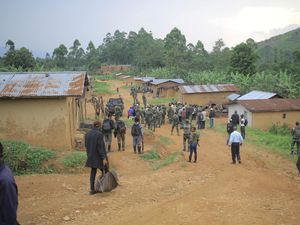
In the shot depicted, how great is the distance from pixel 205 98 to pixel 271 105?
11653 millimetres

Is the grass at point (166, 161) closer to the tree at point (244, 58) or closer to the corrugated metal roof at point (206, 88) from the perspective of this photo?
the corrugated metal roof at point (206, 88)

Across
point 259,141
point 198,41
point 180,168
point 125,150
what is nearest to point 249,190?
point 180,168

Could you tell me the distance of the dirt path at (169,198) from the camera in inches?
292

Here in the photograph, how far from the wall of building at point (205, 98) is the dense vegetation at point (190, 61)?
2.90 meters

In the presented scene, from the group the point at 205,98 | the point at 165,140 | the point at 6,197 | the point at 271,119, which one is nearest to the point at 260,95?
the point at 271,119

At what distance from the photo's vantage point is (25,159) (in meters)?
11.8

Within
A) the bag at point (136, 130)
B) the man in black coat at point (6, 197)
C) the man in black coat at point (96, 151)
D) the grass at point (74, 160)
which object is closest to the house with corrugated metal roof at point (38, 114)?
the grass at point (74, 160)

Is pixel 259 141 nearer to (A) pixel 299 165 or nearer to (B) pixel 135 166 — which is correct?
(B) pixel 135 166

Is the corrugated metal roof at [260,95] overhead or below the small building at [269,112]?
→ overhead

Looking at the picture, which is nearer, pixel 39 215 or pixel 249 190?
Result: pixel 39 215

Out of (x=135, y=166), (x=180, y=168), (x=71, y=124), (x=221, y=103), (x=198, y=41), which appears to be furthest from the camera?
(x=198, y=41)

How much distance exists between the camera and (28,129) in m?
14.1

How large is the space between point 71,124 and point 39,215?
7421 mm

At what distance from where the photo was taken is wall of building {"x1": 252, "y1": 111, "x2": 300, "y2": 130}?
2736 cm
